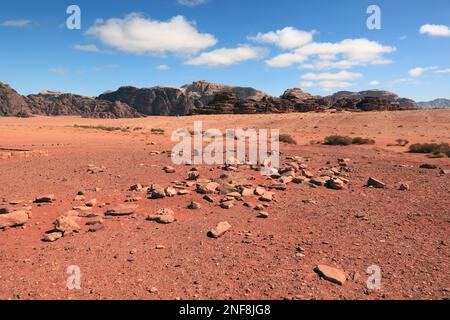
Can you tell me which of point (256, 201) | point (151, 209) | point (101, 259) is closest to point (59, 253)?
point (101, 259)

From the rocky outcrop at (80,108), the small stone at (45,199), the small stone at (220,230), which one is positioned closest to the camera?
the small stone at (220,230)

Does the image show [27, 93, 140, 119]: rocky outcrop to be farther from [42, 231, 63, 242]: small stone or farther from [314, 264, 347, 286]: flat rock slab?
[314, 264, 347, 286]: flat rock slab

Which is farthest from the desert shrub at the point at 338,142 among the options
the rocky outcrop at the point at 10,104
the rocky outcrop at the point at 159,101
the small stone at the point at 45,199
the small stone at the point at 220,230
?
the rocky outcrop at the point at 159,101

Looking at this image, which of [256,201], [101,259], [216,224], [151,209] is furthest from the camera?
[256,201]

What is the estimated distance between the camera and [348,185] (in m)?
11.0

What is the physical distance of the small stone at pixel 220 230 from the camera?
21.2 ft

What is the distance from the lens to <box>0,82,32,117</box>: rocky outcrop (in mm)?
85562

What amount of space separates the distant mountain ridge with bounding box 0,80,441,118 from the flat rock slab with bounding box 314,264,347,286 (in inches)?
2643

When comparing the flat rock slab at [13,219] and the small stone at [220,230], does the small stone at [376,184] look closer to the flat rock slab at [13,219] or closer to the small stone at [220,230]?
the small stone at [220,230]

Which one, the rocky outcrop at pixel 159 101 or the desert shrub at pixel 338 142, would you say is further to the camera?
the rocky outcrop at pixel 159 101

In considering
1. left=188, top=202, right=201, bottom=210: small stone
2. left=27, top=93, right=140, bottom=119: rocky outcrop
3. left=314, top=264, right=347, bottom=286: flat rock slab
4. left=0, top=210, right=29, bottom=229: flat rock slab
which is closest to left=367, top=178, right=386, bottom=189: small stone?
left=188, top=202, right=201, bottom=210: small stone

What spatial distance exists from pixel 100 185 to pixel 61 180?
1494mm
